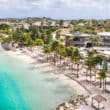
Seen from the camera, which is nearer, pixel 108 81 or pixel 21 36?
pixel 108 81

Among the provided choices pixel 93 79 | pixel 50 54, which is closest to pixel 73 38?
pixel 50 54

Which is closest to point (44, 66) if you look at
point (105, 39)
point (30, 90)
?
point (30, 90)

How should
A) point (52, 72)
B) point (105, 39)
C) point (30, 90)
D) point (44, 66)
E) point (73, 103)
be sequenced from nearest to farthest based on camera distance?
point (73, 103) < point (30, 90) < point (52, 72) < point (44, 66) < point (105, 39)

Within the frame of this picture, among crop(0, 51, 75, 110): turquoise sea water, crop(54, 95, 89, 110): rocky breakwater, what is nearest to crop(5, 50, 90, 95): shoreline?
crop(0, 51, 75, 110): turquoise sea water

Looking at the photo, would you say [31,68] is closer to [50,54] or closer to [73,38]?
[50,54]

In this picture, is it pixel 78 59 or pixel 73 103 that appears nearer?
pixel 73 103

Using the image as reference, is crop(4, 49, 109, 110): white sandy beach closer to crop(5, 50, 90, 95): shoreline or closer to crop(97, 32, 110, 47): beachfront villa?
crop(5, 50, 90, 95): shoreline

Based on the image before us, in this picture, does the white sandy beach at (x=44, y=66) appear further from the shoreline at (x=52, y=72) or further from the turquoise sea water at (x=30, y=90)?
the turquoise sea water at (x=30, y=90)

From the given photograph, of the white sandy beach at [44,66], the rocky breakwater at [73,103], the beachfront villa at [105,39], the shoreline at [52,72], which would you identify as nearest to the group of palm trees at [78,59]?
the white sandy beach at [44,66]

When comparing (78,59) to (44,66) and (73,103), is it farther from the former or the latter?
(73,103)
